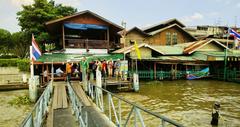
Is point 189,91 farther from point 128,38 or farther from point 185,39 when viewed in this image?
point 185,39

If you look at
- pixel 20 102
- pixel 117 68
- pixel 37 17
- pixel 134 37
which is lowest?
pixel 20 102

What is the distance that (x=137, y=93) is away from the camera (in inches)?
729

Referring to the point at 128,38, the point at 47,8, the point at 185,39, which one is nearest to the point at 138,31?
the point at 128,38

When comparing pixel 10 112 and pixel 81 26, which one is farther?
pixel 81 26

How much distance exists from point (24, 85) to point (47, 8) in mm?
16628

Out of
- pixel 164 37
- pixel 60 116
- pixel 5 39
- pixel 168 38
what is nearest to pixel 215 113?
pixel 60 116

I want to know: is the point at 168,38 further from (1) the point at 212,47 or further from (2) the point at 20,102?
(2) the point at 20,102

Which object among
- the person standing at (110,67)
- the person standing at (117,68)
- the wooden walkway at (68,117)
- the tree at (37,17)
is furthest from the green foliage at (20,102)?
the tree at (37,17)

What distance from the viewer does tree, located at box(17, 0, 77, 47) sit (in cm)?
3222

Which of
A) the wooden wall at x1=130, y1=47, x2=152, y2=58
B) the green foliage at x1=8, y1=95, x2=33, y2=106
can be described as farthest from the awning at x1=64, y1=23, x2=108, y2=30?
the green foliage at x1=8, y1=95, x2=33, y2=106

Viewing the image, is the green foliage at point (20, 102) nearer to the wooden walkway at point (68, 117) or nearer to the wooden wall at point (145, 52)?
the wooden walkway at point (68, 117)

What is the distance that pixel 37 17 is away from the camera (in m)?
32.7

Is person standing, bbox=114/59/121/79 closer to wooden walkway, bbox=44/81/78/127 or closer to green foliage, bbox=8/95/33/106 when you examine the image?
green foliage, bbox=8/95/33/106

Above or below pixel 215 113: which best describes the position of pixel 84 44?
above
